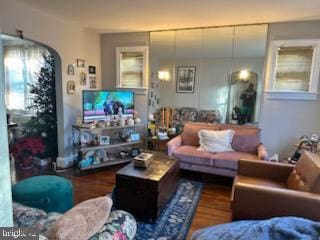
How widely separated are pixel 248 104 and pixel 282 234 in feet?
9.08

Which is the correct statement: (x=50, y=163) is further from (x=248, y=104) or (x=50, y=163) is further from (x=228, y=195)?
(x=248, y=104)

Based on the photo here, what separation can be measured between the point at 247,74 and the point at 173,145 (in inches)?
67.2

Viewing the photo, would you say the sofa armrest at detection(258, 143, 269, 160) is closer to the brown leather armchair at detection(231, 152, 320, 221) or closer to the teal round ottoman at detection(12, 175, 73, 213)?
the brown leather armchair at detection(231, 152, 320, 221)

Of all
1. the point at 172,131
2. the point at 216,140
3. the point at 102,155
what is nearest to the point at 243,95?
the point at 216,140

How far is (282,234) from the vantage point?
1.31 metres

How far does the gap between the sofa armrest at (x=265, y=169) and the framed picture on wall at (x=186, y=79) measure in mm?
1836

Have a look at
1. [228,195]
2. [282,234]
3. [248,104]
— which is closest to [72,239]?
[282,234]

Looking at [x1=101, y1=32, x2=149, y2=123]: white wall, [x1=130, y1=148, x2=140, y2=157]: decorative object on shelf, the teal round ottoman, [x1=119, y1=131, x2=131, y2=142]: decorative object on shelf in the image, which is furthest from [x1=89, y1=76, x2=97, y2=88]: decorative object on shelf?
the teal round ottoman

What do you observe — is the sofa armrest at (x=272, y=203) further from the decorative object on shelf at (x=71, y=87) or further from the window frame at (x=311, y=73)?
the decorative object on shelf at (x=71, y=87)

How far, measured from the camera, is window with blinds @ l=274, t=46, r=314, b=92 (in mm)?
3457

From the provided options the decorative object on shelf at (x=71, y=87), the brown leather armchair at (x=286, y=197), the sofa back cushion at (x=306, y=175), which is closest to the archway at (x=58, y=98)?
the decorative object on shelf at (x=71, y=87)

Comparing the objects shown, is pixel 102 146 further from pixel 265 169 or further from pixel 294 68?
pixel 294 68

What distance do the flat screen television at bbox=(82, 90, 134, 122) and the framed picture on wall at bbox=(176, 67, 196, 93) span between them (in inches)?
36.8

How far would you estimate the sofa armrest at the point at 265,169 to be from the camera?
2602 mm
